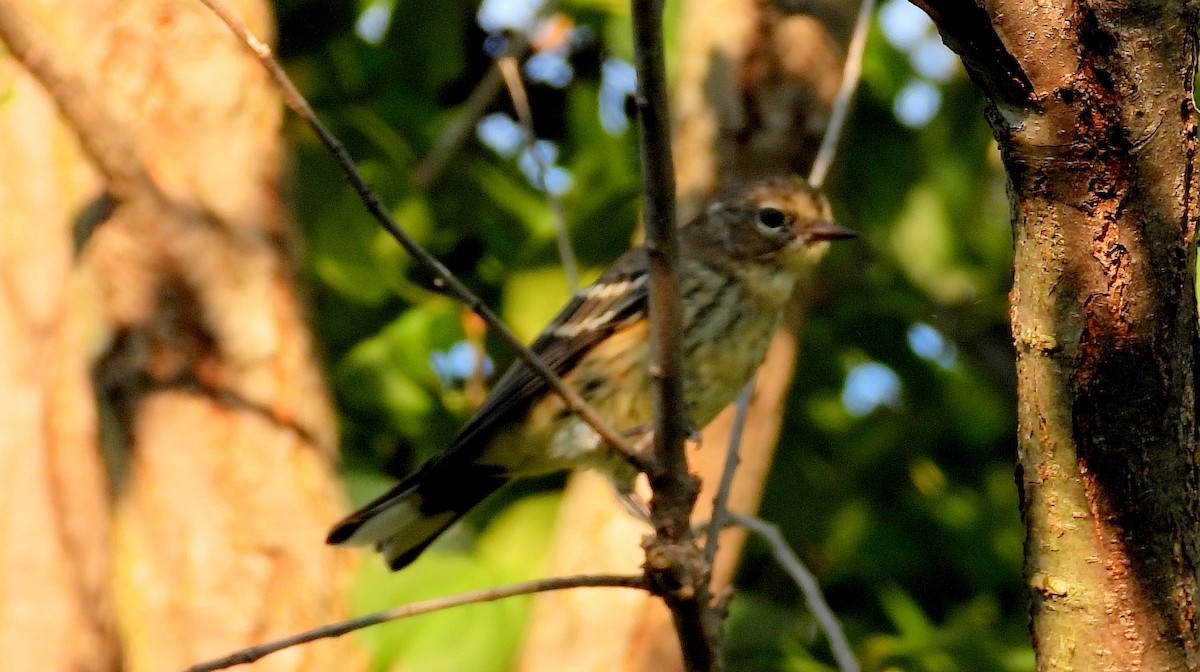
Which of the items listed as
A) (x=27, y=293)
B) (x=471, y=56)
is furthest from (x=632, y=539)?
(x=471, y=56)

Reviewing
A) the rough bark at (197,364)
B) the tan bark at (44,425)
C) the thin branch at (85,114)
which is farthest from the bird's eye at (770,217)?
the tan bark at (44,425)

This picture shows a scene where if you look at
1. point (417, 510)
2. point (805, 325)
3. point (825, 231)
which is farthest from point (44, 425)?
point (805, 325)

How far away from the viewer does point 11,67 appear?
13.8ft

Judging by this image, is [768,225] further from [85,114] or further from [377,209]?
[377,209]

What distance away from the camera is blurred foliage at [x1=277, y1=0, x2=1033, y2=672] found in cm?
466

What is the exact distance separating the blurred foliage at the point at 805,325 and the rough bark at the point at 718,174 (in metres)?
0.19

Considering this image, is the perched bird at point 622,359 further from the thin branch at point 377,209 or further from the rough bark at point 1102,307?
the rough bark at point 1102,307

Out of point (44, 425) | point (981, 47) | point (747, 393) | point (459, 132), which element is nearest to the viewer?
point (981, 47)

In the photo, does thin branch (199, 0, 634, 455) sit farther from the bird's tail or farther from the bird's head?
the bird's head

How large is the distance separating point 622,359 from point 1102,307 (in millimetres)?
2556

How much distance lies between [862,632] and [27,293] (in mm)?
3009

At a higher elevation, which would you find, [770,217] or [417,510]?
[770,217]

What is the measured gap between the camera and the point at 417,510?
4152mm

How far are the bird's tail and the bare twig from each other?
1.44 m
